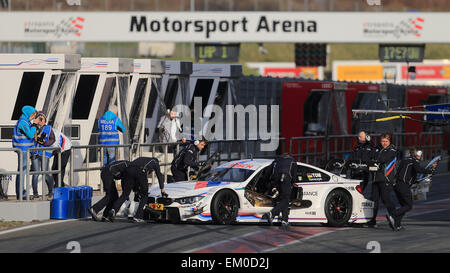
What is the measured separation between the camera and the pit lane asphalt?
1534 cm

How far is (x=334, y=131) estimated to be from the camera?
33.8 meters

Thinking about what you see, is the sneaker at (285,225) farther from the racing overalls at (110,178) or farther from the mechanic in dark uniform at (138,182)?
the racing overalls at (110,178)

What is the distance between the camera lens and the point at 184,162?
843 inches

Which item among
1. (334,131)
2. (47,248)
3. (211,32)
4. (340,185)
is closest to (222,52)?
(211,32)

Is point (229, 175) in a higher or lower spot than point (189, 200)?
higher

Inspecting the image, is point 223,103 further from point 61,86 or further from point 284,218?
point 284,218

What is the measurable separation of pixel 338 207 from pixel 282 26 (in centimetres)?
→ 4074

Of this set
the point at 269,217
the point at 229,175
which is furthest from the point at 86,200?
the point at 269,217

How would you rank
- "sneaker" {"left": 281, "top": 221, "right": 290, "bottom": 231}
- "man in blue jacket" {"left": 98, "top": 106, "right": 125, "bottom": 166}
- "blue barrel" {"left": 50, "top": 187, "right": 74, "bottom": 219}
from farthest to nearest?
"man in blue jacket" {"left": 98, "top": 106, "right": 125, "bottom": 166}, "blue barrel" {"left": 50, "top": 187, "right": 74, "bottom": 219}, "sneaker" {"left": 281, "top": 221, "right": 290, "bottom": 231}

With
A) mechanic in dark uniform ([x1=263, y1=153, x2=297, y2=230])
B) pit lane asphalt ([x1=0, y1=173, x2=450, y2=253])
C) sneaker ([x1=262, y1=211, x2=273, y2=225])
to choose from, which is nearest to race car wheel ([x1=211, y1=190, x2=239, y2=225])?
pit lane asphalt ([x1=0, y1=173, x2=450, y2=253])

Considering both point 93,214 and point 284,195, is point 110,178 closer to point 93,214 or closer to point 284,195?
point 93,214

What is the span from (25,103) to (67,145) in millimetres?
2167

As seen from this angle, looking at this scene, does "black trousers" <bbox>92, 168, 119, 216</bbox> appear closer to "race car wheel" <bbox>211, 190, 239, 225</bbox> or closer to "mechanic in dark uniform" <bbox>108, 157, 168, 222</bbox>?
"mechanic in dark uniform" <bbox>108, 157, 168, 222</bbox>

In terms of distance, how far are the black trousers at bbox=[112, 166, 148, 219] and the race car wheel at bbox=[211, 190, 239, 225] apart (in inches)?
52.4
